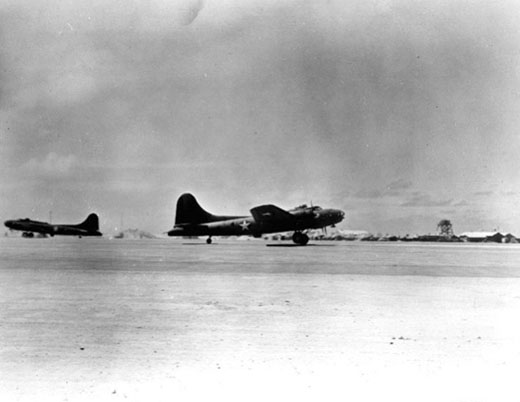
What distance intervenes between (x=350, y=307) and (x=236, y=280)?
4.36 meters

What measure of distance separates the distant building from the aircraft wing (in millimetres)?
63823

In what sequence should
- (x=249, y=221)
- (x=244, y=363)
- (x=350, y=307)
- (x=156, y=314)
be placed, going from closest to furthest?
(x=244, y=363) < (x=156, y=314) < (x=350, y=307) < (x=249, y=221)

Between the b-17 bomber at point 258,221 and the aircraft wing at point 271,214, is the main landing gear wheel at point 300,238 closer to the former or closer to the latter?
the b-17 bomber at point 258,221

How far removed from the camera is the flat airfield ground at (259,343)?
4.65m

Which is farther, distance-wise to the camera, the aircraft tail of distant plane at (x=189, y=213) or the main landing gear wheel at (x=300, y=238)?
the aircraft tail of distant plane at (x=189, y=213)

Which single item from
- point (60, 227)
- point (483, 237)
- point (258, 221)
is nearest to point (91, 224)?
point (60, 227)

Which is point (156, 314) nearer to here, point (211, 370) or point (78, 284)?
point (211, 370)

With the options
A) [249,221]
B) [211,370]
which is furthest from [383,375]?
[249,221]

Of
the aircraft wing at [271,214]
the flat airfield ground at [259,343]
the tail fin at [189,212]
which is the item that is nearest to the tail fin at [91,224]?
the tail fin at [189,212]

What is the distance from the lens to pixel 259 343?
5.92 metres

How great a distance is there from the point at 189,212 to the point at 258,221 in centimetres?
988

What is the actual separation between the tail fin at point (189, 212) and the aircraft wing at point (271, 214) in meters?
8.65

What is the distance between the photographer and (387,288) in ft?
34.0

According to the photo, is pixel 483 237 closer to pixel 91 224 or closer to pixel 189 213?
pixel 189 213
